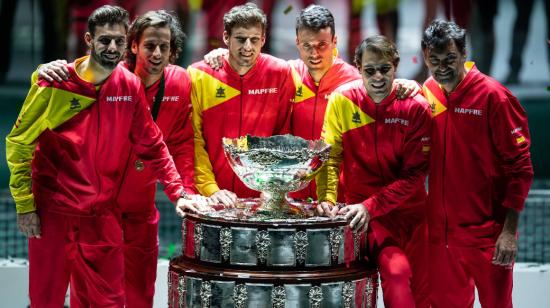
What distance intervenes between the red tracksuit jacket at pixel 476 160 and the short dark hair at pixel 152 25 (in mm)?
1402

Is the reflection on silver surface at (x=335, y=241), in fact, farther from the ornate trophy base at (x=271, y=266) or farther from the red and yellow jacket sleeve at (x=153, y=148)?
the red and yellow jacket sleeve at (x=153, y=148)

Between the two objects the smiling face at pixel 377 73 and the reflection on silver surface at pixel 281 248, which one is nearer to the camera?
the reflection on silver surface at pixel 281 248

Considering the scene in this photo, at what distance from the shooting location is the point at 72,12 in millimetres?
8172

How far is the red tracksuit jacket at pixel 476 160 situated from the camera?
5258mm

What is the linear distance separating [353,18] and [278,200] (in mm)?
3448

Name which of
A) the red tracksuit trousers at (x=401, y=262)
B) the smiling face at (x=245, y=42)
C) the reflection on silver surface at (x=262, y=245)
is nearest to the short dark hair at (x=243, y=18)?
the smiling face at (x=245, y=42)

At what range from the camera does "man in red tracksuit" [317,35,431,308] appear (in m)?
5.23

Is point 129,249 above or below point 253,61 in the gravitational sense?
below

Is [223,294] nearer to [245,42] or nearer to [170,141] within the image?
[170,141]

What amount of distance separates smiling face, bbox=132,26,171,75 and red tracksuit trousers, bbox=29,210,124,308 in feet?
2.87

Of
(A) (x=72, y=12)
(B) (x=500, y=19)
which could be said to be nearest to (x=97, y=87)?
(A) (x=72, y=12)

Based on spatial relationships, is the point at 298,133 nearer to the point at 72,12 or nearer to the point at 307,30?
the point at 307,30

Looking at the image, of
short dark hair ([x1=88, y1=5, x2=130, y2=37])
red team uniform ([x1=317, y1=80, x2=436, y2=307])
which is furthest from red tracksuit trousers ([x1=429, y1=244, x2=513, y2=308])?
short dark hair ([x1=88, y1=5, x2=130, y2=37])

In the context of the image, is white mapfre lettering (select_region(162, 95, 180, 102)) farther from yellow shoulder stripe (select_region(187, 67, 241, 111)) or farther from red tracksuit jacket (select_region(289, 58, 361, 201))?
red tracksuit jacket (select_region(289, 58, 361, 201))
